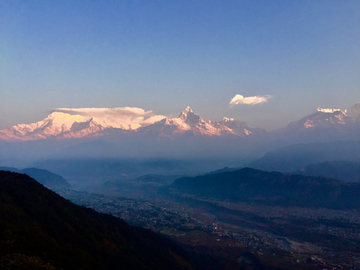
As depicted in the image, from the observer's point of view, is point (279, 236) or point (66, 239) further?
point (279, 236)

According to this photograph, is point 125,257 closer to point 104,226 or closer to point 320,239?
point 104,226

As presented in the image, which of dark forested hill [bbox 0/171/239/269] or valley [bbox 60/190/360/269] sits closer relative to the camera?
dark forested hill [bbox 0/171/239/269]

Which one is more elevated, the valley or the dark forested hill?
the dark forested hill

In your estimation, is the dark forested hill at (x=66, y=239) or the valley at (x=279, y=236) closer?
the dark forested hill at (x=66, y=239)

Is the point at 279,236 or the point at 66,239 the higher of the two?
the point at 66,239

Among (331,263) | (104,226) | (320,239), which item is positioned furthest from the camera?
(320,239)

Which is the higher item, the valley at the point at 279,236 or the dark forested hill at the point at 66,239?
the dark forested hill at the point at 66,239

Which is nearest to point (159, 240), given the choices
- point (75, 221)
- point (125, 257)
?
point (125, 257)

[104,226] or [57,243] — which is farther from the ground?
[57,243]
